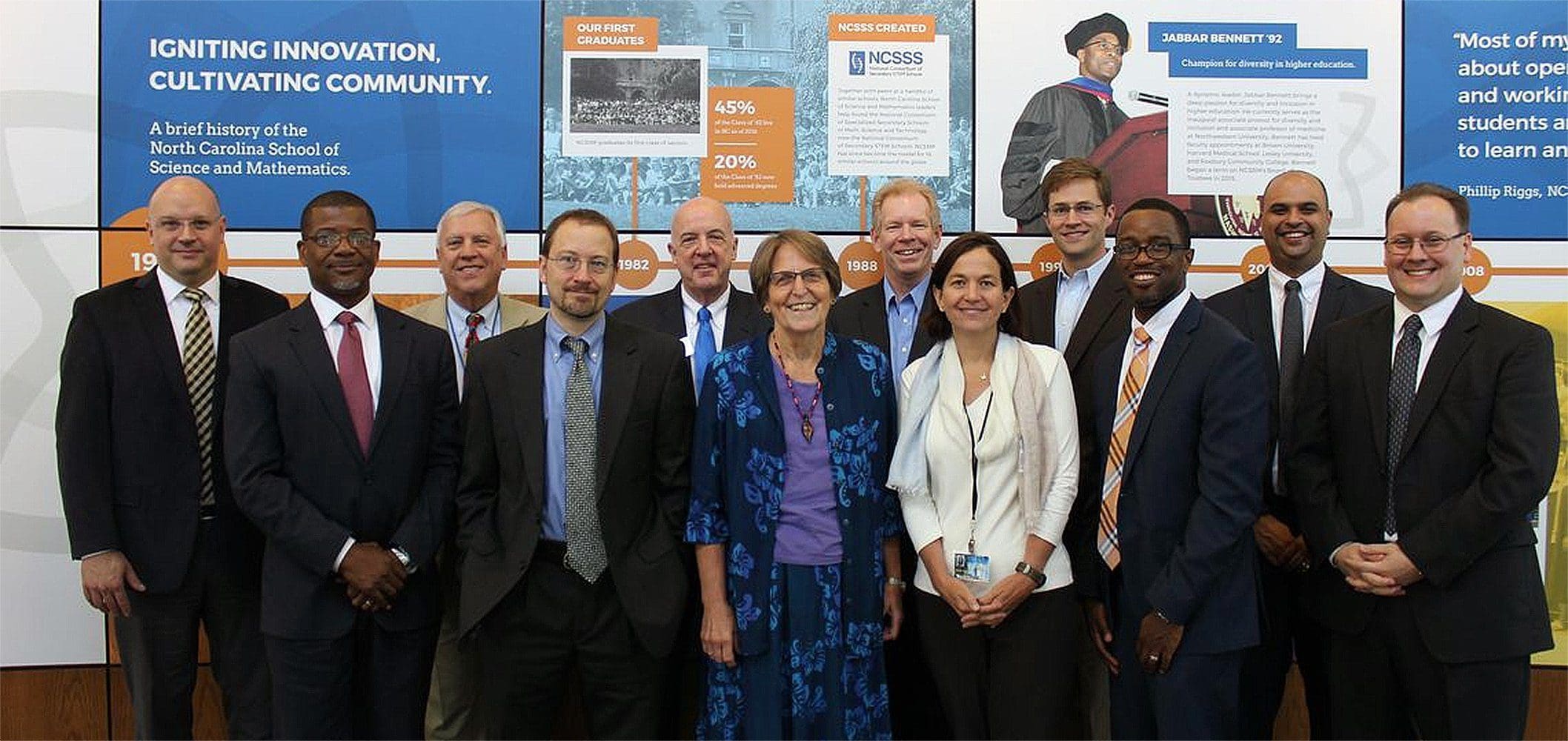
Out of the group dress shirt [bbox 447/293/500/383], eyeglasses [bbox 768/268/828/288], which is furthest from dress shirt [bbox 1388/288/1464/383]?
dress shirt [bbox 447/293/500/383]

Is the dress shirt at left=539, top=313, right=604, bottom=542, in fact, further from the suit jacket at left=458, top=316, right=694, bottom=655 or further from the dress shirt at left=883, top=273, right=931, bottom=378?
the dress shirt at left=883, top=273, right=931, bottom=378

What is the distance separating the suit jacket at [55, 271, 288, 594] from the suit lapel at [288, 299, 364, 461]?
0.52 meters

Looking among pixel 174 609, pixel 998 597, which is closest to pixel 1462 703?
pixel 998 597

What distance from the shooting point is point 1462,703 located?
10.7 ft

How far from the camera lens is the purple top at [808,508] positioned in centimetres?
322

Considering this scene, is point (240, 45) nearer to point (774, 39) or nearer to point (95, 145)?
point (95, 145)

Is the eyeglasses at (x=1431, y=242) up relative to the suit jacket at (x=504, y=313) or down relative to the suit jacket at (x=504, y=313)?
up

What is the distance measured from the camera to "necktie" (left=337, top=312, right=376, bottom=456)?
3459 mm

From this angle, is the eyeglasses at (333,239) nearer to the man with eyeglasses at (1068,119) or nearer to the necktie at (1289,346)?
the man with eyeglasses at (1068,119)

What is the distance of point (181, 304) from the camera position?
3.86 m

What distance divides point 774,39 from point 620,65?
672mm

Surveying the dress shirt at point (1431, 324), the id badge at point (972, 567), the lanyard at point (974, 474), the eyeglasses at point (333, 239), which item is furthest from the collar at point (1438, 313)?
the eyeglasses at point (333, 239)

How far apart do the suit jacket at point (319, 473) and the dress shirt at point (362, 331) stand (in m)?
0.03

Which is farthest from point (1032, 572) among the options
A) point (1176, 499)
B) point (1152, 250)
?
point (1152, 250)
